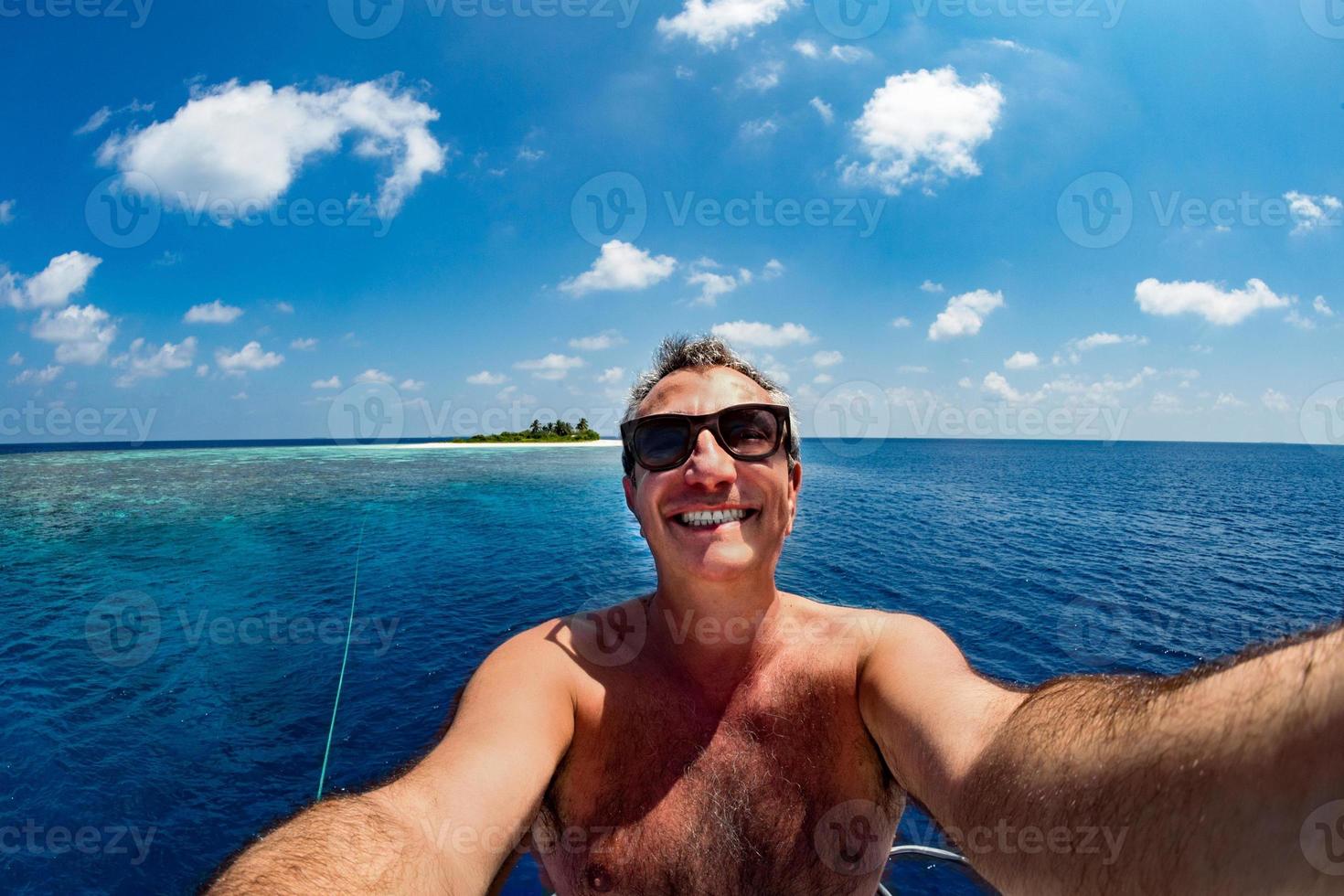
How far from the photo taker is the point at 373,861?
1457 mm

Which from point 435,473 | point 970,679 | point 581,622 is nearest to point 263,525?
point 435,473

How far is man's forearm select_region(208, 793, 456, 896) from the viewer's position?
4.35 ft

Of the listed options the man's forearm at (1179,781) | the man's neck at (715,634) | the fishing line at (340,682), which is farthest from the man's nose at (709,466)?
the fishing line at (340,682)

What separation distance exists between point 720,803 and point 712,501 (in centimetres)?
135

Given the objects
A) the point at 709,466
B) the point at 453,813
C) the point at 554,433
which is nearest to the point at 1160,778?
the point at 453,813

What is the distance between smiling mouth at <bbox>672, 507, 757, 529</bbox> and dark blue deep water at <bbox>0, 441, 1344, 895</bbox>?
4.76 feet

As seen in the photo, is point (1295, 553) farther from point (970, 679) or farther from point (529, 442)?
point (529, 442)

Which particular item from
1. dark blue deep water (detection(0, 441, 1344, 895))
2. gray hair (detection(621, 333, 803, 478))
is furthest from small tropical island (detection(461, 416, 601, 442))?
gray hair (detection(621, 333, 803, 478))

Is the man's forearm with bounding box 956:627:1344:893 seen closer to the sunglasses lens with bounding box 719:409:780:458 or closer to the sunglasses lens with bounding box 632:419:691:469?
the sunglasses lens with bounding box 719:409:780:458

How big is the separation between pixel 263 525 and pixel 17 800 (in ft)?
62.3

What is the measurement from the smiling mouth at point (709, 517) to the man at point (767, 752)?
0.02 meters

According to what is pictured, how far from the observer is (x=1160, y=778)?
98 cm

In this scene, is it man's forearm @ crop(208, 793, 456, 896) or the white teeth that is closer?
man's forearm @ crop(208, 793, 456, 896)

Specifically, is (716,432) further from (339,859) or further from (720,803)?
(339,859)
